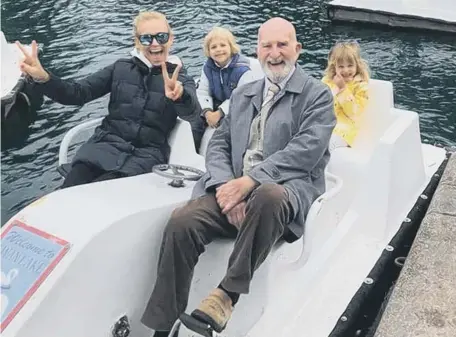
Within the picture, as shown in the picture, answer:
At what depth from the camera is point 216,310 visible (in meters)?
2.85

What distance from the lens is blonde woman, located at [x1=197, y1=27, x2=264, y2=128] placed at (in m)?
4.82

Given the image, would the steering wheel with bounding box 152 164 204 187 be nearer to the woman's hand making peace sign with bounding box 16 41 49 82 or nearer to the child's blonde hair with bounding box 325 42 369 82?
the woman's hand making peace sign with bounding box 16 41 49 82

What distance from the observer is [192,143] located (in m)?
3.99

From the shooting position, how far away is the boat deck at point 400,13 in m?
12.2

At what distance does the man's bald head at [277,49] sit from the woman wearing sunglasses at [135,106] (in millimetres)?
608

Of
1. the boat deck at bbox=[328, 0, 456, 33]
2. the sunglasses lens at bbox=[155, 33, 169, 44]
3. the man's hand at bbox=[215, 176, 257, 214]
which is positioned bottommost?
the boat deck at bbox=[328, 0, 456, 33]

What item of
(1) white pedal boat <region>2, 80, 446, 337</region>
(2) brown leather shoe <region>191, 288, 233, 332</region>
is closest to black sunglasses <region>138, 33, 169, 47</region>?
(1) white pedal boat <region>2, 80, 446, 337</region>

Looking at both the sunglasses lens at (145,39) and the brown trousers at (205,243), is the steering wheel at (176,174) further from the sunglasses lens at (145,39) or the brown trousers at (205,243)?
the sunglasses lens at (145,39)

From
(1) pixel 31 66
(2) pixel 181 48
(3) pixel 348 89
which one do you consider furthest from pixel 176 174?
(2) pixel 181 48

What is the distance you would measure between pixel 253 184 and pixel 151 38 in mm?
1152

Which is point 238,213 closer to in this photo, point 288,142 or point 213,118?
point 288,142

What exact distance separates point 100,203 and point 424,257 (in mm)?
1740

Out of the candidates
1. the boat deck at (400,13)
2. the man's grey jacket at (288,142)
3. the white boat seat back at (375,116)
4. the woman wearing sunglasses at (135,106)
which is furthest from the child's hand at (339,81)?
the boat deck at (400,13)

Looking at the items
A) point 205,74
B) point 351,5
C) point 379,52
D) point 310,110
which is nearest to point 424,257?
point 310,110
